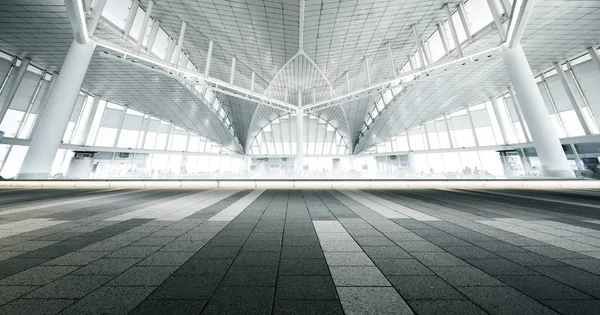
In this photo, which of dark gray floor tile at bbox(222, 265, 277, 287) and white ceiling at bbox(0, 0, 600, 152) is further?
white ceiling at bbox(0, 0, 600, 152)

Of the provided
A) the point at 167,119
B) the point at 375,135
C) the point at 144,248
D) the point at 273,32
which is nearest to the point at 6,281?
the point at 144,248

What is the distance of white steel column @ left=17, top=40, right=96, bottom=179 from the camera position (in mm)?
10375

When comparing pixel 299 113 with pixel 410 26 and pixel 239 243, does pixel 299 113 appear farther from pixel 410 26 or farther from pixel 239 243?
pixel 239 243

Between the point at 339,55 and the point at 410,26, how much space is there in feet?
20.8

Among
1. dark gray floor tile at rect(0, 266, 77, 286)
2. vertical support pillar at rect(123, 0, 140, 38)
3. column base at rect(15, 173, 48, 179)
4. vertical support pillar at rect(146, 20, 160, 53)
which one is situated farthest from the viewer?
vertical support pillar at rect(146, 20, 160, 53)

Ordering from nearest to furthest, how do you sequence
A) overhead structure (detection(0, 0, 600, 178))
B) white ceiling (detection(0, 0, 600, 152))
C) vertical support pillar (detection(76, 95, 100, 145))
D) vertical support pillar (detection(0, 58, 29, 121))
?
1. overhead structure (detection(0, 0, 600, 178))
2. white ceiling (detection(0, 0, 600, 152))
3. vertical support pillar (detection(0, 58, 29, 121))
4. vertical support pillar (detection(76, 95, 100, 145))

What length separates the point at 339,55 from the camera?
1988 centimetres

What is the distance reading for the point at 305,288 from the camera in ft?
5.04

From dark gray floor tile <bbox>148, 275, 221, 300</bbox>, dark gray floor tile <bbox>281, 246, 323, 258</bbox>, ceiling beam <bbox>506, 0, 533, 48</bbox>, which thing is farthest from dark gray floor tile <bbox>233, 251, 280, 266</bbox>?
ceiling beam <bbox>506, 0, 533, 48</bbox>

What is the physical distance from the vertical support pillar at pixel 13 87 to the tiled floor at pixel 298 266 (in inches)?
856

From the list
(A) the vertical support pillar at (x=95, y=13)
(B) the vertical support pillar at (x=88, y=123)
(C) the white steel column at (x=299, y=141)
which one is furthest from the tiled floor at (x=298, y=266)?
(B) the vertical support pillar at (x=88, y=123)

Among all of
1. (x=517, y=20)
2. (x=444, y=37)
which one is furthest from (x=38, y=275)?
(x=444, y=37)

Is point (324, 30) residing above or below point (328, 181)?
above

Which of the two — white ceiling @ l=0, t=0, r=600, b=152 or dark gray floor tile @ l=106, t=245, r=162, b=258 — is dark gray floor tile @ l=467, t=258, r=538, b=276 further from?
white ceiling @ l=0, t=0, r=600, b=152
